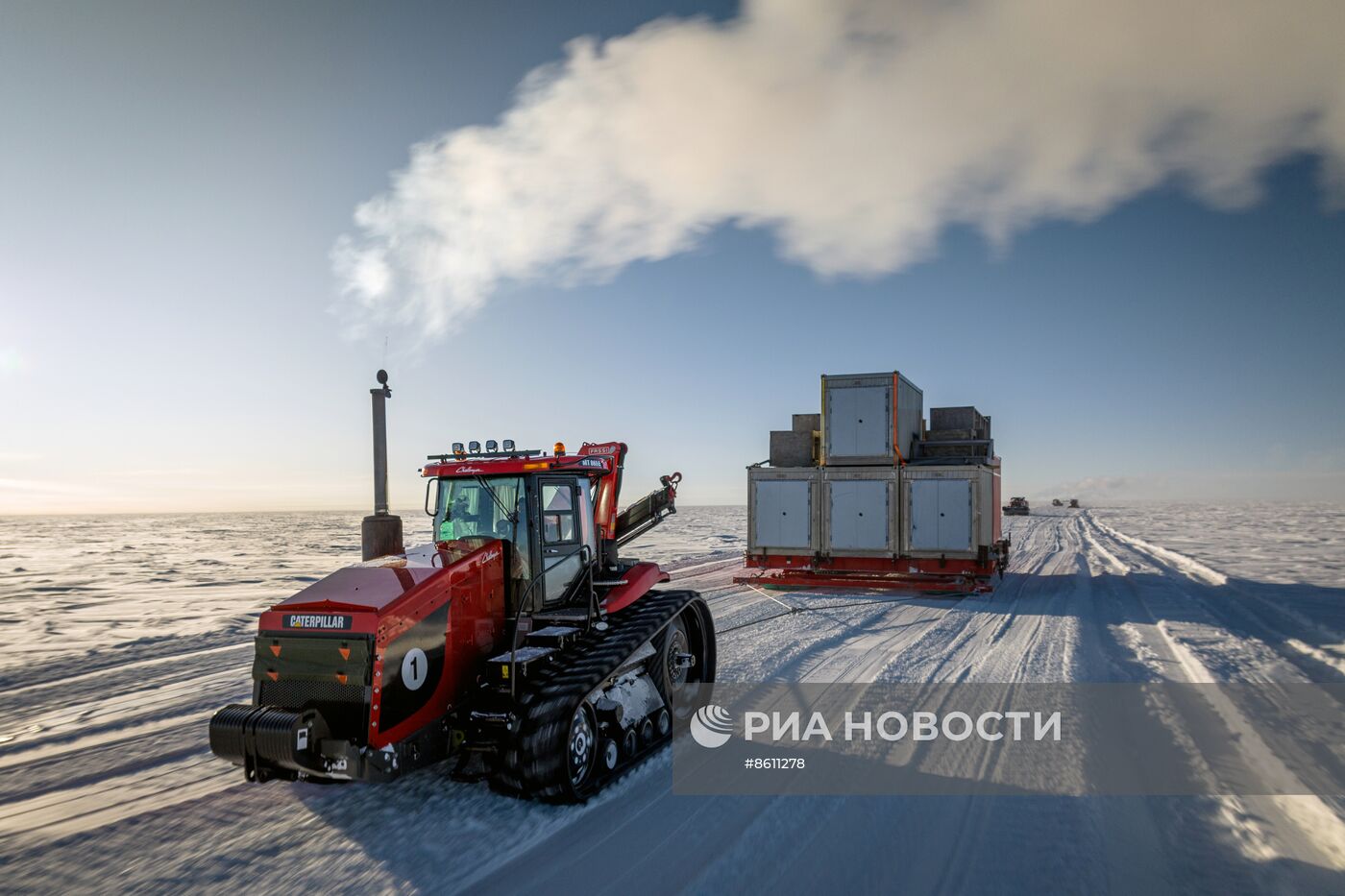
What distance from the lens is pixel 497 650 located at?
19.6 ft

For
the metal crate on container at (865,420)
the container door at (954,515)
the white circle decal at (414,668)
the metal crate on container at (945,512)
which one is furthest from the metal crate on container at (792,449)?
the white circle decal at (414,668)

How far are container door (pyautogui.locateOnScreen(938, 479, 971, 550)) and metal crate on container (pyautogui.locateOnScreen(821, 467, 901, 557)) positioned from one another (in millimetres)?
963

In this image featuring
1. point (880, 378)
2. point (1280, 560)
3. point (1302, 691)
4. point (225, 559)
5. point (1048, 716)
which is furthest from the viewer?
point (225, 559)

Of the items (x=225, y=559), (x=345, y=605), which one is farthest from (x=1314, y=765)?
(x=225, y=559)

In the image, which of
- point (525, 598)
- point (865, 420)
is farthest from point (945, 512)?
point (525, 598)

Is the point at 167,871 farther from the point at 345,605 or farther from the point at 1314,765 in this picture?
the point at 1314,765

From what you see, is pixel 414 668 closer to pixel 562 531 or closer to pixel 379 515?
pixel 562 531

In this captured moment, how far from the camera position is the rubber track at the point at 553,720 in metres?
4.96

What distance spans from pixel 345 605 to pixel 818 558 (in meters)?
13.7

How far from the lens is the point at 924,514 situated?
54.2 ft

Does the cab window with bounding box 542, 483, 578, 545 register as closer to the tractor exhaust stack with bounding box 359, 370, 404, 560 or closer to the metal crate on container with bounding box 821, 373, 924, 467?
the tractor exhaust stack with bounding box 359, 370, 404, 560

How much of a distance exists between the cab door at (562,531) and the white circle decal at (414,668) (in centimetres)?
120

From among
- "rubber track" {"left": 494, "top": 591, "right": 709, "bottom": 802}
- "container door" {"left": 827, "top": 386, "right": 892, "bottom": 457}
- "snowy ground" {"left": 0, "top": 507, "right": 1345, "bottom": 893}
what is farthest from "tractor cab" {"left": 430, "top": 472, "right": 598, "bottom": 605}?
"container door" {"left": 827, "top": 386, "right": 892, "bottom": 457}

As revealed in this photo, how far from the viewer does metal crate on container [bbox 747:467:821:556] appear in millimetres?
17359
